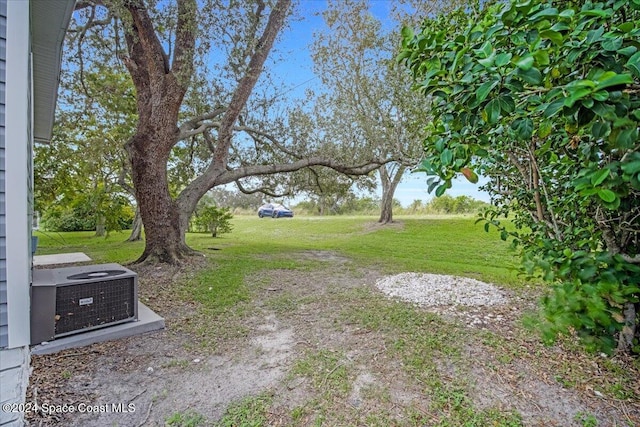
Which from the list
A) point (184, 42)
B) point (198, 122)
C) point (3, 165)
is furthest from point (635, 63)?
point (198, 122)

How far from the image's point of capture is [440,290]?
178 inches

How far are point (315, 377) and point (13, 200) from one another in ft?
7.60

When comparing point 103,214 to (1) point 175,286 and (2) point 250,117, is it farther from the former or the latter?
(1) point 175,286

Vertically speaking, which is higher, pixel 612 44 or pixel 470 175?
pixel 612 44

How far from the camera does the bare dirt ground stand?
1.97 meters

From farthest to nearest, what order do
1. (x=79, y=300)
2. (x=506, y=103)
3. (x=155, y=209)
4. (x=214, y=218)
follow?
1. (x=214, y=218)
2. (x=155, y=209)
3. (x=79, y=300)
4. (x=506, y=103)

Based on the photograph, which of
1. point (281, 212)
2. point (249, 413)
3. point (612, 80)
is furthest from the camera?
point (281, 212)

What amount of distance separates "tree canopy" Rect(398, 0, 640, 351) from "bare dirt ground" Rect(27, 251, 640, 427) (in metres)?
0.59

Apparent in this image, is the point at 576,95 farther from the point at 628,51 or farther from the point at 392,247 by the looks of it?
the point at 392,247

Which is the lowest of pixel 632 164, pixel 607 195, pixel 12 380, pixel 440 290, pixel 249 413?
pixel 249 413

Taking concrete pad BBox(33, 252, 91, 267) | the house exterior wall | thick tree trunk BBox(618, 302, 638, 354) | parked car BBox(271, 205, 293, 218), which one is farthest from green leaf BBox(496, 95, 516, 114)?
parked car BBox(271, 205, 293, 218)

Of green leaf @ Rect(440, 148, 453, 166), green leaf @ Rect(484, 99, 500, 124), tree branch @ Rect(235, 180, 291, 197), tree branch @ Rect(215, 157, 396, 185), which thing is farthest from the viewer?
tree branch @ Rect(235, 180, 291, 197)

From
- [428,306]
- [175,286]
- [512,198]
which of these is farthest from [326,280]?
[512,198]

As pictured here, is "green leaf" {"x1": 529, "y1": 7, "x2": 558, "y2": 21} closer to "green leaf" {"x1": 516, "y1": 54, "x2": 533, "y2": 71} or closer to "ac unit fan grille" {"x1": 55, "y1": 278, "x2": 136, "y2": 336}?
"green leaf" {"x1": 516, "y1": 54, "x2": 533, "y2": 71}
